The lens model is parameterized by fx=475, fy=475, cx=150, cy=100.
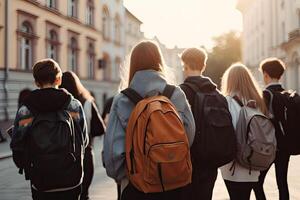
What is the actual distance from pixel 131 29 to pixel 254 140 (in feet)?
150

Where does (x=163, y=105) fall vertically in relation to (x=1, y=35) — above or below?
below

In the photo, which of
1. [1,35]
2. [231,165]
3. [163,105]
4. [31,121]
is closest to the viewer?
[163,105]

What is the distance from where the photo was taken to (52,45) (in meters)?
29.3

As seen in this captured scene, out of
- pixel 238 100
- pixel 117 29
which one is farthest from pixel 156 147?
pixel 117 29

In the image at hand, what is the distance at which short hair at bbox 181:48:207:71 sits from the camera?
14.0ft

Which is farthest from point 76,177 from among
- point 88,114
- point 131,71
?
point 88,114

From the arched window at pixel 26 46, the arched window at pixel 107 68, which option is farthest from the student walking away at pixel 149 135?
the arched window at pixel 107 68

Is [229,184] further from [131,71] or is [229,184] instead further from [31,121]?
[31,121]

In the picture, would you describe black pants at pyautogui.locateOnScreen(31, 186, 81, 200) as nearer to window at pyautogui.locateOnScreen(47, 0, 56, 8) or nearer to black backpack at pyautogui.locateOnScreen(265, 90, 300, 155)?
black backpack at pyautogui.locateOnScreen(265, 90, 300, 155)

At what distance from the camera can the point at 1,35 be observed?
76.0 ft

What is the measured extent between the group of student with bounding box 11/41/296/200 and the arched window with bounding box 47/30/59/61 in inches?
967

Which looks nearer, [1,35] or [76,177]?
[76,177]

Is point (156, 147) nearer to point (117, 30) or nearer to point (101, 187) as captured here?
point (101, 187)

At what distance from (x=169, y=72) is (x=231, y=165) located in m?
1.32
